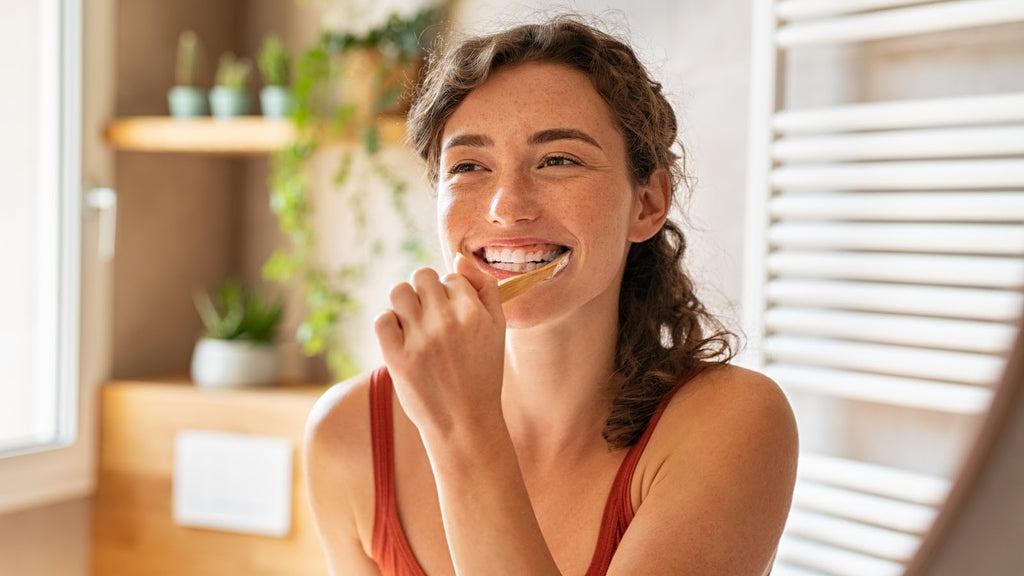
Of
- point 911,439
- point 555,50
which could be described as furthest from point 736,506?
point 911,439

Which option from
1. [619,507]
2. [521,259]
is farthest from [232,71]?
[619,507]

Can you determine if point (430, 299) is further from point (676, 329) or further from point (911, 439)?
point (911, 439)

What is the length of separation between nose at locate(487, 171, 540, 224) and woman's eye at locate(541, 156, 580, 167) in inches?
1.1

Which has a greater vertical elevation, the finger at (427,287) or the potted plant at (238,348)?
the finger at (427,287)

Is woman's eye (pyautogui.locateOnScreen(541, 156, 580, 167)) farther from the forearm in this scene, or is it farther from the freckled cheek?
the forearm

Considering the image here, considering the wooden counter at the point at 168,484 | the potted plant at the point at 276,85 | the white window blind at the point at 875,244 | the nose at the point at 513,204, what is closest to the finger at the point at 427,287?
the nose at the point at 513,204

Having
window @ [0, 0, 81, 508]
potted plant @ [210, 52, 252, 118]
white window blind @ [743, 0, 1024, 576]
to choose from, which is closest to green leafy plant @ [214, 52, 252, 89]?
potted plant @ [210, 52, 252, 118]

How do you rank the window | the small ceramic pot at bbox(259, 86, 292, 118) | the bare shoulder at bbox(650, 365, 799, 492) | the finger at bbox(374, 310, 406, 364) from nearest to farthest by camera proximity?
the finger at bbox(374, 310, 406, 364)
the bare shoulder at bbox(650, 365, 799, 492)
the window
the small ceramic pot at bbox(259, 86, 292, 118)

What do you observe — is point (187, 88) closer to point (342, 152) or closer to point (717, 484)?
point (342, 152)

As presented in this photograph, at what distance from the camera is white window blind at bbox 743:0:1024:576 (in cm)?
115

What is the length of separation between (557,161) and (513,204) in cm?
6

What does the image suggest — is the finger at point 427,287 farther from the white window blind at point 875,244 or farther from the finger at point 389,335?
the white window blind at point 875,244

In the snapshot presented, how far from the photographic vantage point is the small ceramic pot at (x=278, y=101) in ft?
5.83

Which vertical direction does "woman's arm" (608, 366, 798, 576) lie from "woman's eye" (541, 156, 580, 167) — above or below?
below
